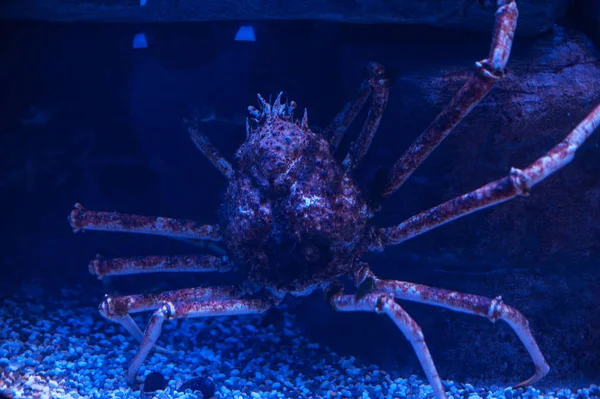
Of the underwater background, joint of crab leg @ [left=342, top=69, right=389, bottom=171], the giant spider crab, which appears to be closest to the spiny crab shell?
the giant spider crab

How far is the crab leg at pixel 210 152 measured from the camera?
2.39m

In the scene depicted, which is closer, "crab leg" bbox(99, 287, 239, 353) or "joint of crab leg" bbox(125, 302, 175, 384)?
"joint of crab leg" bbox(125, 302, 175, 384)

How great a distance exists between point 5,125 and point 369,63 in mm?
1961

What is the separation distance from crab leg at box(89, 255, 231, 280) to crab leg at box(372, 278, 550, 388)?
826 millimetres

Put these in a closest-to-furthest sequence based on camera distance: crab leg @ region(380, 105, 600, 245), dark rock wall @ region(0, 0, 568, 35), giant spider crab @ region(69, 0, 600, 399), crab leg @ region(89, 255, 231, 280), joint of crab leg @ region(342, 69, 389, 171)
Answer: crab leg @ region(380, 105, 600, 245)
giant spider crab @ region(69, 0, 600, 399)
dark rock wall @ region(0, 0, 568, 35)
joint of crab leg @ region(342, 69, 389, 171)
crab leg @ region(89, 255, 231, 280)

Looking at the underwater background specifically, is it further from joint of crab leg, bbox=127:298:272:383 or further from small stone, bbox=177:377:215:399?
joint of crab leg, bbox=127:298:272:383

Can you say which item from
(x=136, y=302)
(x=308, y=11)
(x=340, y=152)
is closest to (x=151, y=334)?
(x=136, y=302)

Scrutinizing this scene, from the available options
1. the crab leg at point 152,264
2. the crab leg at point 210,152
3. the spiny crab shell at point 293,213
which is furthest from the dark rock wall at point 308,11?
the crab leg at point 152,264

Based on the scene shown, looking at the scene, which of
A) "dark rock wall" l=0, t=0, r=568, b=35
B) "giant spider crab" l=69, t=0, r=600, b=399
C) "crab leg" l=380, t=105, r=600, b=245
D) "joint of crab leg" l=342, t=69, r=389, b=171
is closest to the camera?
"crab leg" l=380, t=105, r=600, b=245

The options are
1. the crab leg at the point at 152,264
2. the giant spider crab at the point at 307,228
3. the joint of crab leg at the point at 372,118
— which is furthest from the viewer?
the crab leg at the point at 152,264

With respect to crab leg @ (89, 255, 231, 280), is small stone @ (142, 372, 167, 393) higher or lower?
lower

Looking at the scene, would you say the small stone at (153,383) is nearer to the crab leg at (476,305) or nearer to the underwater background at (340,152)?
the underwater background at (340,152)

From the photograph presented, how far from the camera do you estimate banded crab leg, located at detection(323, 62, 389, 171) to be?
6.98 ft

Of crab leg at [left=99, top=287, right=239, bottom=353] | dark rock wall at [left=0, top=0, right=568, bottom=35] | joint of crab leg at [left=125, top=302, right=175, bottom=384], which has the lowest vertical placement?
joint of crab leg at [left=125, top=302, right=175, bottom=384]
